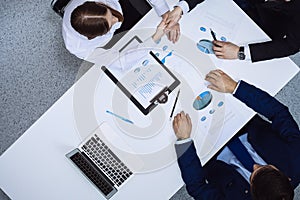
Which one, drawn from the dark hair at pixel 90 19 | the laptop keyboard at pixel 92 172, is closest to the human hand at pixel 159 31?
the dark hair at pixel 90 19

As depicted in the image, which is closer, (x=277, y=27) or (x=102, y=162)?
(x=102, y=162)

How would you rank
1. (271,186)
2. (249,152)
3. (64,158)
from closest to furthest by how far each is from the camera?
(271,186) → (64,158) → (249,152)

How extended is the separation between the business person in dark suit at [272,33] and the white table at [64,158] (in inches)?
2.0

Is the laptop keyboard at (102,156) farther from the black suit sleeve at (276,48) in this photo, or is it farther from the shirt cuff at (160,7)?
the black suit sleeve at (276,48)

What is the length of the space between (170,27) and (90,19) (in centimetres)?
25

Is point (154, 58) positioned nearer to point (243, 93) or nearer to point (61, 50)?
Result: point (243, 93)

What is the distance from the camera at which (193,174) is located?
1330mm

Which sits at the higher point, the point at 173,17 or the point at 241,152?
the point at 173,17

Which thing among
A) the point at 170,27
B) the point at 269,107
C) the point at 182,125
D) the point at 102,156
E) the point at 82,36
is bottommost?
the point at 269,107

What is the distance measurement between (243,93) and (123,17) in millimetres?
499

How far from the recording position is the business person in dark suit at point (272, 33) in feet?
4.45

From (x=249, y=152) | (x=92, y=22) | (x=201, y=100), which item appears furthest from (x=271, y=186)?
(x=92, y=22)

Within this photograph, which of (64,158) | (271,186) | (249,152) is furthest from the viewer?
(249,152)

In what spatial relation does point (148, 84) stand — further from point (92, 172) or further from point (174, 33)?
point (92, 172)
